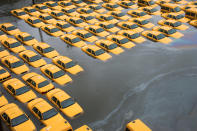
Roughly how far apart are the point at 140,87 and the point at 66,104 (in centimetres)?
874

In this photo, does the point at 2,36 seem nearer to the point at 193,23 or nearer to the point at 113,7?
the point at 113,7

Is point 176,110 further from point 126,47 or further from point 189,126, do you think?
point 126,47

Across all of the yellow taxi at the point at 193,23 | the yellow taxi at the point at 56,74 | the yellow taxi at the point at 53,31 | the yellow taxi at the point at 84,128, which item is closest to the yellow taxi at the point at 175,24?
the yellow taxi at the point at 193,23

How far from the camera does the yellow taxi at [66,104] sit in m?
20.5

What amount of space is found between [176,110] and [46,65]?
16.1 meters

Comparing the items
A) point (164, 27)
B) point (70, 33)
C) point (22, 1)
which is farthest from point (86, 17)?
point (22, 1)

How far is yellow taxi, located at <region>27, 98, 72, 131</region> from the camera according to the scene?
738 inches

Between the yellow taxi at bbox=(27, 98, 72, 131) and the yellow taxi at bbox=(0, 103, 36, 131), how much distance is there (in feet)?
3.33

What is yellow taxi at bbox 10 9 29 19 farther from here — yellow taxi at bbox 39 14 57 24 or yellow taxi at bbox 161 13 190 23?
yellow taxi at bbox 161 13 190 23

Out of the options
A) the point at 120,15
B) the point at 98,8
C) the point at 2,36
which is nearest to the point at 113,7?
the point at 98,8

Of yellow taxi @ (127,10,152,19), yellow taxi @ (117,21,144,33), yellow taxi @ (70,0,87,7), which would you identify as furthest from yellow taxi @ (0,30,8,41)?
yellow taxi @ (127,10,152,19)

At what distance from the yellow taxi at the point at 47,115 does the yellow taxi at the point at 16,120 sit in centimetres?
101

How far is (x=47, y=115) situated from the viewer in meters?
19.5

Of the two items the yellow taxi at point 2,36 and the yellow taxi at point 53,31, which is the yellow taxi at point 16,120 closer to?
the yellow taxi at point 2,36
